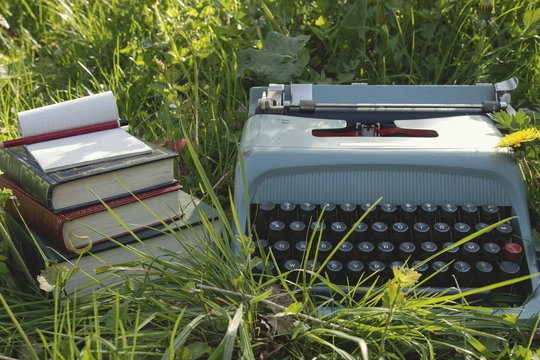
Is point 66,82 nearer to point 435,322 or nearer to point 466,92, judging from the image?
point 466,92

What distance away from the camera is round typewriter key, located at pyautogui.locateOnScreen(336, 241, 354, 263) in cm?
169

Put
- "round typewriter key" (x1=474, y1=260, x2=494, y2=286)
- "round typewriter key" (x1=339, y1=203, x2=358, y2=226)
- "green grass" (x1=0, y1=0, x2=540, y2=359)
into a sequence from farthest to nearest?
"round typewriter key" (x1=339, y1=203, x2=358, y2=226) → "round typewriter key" (x1=474, y1=260, x2=494, y2=286) → "green grass" (x1=0, y1=0, x2=540, y2=359)

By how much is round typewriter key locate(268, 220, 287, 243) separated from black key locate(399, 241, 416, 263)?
0.34 metres

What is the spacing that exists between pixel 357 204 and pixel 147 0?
1991 millimetres

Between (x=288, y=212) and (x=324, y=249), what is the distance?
6.4 inches

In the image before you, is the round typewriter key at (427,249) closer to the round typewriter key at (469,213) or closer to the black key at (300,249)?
the round typewriter key at (469,213)

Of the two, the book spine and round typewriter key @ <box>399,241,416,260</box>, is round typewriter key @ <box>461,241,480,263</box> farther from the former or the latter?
the book spine

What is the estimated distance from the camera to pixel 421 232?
1.71m

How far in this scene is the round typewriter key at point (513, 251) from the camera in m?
1.68

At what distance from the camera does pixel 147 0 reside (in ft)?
10.6

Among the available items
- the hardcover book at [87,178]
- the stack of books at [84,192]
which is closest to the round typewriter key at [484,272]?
the stack of books at [84,192]

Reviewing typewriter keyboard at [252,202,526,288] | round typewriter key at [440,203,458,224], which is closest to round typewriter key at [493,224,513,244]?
typewriter keyboard at [252,202,526,288]

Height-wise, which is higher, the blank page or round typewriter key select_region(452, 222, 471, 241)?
the blank page

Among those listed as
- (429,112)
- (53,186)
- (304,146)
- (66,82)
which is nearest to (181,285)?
(53,186)
